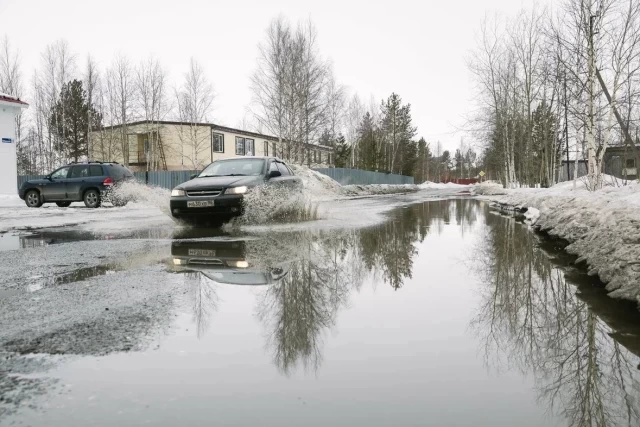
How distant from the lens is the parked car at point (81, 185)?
1897cm

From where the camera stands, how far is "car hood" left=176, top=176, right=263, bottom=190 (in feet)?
31.9

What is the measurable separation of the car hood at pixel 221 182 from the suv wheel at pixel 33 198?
43.1ft

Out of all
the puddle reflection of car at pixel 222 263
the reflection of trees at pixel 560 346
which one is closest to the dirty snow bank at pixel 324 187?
the puddle reflection of car at pixel 222 263

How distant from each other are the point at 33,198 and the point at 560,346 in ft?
72.2

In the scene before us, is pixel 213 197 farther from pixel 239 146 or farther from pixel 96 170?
pixel 239 146

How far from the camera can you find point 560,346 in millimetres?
2965

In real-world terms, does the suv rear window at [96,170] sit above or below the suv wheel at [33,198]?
above

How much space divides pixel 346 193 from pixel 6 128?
21809 millimetres

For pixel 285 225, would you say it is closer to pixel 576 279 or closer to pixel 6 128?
pixel 576 279

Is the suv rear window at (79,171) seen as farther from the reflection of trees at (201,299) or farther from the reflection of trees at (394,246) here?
the reflection of trees at (201,299)

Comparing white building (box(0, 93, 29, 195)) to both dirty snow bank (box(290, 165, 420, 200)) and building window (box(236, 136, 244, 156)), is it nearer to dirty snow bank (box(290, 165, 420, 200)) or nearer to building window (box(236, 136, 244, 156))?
dirty snow bank (box(290, 165, 420, 200))

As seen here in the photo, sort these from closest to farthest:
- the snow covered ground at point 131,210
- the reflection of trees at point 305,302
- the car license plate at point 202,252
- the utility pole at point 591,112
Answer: the reflection of trees at point 305,302
the car license plate at point 202,252
the snow covered ground at point 131,210
the utility pole at point 591,112

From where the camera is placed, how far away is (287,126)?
33875mm

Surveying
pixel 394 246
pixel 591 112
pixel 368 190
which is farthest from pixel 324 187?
pixel 394 246
